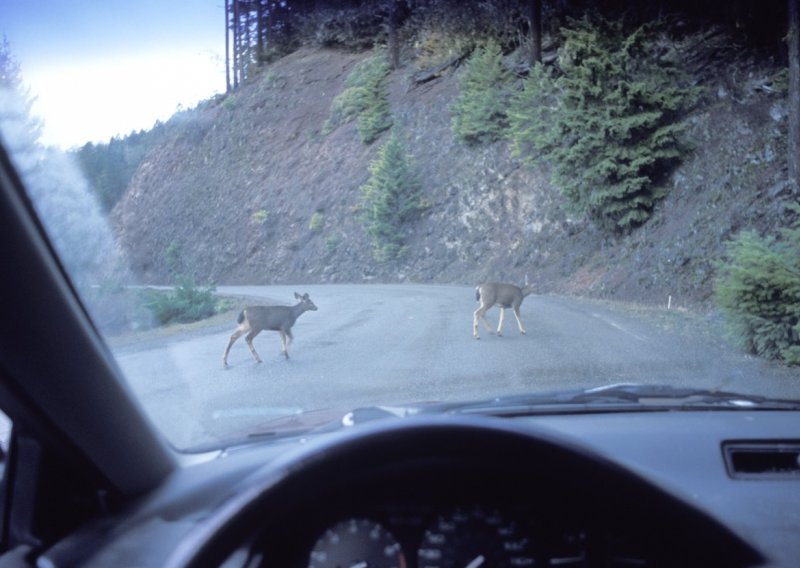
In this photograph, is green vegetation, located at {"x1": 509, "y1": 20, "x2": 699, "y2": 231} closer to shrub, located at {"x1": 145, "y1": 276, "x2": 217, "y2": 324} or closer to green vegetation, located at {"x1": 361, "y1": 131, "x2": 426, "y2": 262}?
green vegetation, located at {"x1": 361, "y1": 131, "x2": 426, "y2": 262}

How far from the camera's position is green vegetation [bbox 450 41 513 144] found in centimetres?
4138

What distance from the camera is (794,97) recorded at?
72.6ft

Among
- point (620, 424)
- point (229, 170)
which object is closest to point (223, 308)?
point (229, 170)

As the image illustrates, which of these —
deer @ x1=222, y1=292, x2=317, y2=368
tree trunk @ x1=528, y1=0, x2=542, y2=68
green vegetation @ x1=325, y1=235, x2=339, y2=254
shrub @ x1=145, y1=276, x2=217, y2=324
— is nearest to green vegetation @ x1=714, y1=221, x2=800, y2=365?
deer @ x1=222, y1=292, x2=317, y2=368

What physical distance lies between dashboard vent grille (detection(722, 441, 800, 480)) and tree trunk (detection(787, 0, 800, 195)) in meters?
20.4

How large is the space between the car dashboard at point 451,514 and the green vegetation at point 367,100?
3719 centimetres

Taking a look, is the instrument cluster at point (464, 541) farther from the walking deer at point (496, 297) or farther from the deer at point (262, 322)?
the walking deer at point (496, 297)

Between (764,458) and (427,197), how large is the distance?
116 feet

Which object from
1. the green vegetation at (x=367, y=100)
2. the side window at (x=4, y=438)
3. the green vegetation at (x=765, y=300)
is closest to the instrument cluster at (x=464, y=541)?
the side window at (x=4, y=438)

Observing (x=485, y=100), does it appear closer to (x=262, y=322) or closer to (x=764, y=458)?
(x=262, y=322)

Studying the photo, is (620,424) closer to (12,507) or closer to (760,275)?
(12,507)

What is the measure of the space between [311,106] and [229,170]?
16.1 metres

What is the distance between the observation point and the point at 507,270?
A: 3159 cm

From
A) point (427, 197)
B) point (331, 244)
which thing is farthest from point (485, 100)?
point (331, 244)
